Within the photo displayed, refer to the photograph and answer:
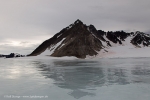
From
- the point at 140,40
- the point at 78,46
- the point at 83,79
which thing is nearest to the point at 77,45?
the point at 78,46

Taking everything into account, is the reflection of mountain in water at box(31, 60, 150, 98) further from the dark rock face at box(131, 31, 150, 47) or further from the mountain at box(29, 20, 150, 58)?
the dark rock face at box(131, 31, 150, 47)

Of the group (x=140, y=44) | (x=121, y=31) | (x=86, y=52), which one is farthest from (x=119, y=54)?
(x=121, y=31)

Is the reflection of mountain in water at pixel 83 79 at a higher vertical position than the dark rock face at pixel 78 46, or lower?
lower

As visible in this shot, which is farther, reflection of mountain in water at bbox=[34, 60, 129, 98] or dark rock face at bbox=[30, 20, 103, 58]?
dark rock face at bbox=[30, 20, 103, 58]

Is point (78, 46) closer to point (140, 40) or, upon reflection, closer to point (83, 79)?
point (83, 79)

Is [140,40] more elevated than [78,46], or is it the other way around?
[140,40]

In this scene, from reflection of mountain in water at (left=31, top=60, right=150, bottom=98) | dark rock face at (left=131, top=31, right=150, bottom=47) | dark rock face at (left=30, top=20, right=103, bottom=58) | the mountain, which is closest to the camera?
reflection of mountain in water at (left=31, top=60, right=150, bottom=98)

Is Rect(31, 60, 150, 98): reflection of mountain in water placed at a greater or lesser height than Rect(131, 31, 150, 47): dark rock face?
lesser

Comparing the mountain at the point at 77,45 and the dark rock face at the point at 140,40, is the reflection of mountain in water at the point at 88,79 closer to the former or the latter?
the mountain at the point at 77,45

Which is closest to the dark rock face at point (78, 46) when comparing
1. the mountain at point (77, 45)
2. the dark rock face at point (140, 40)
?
the mountain at point (77, 45)

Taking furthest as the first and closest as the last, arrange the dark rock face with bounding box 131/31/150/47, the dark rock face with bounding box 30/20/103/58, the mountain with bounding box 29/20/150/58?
the dark rock face with bounding box 131/31/150/47, the mountain with bounding box 29/20/150/58, the dark rock face with bounding box 30/20/103/58

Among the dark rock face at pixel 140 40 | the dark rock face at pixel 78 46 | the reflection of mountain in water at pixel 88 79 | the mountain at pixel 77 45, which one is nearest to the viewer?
the reflection of mountain in water at pixel 88 79

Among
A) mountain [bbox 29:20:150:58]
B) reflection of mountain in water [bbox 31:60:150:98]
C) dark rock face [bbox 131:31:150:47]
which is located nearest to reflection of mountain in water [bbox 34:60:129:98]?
reflection of mountain in water [bbox 31:60:150:98]
